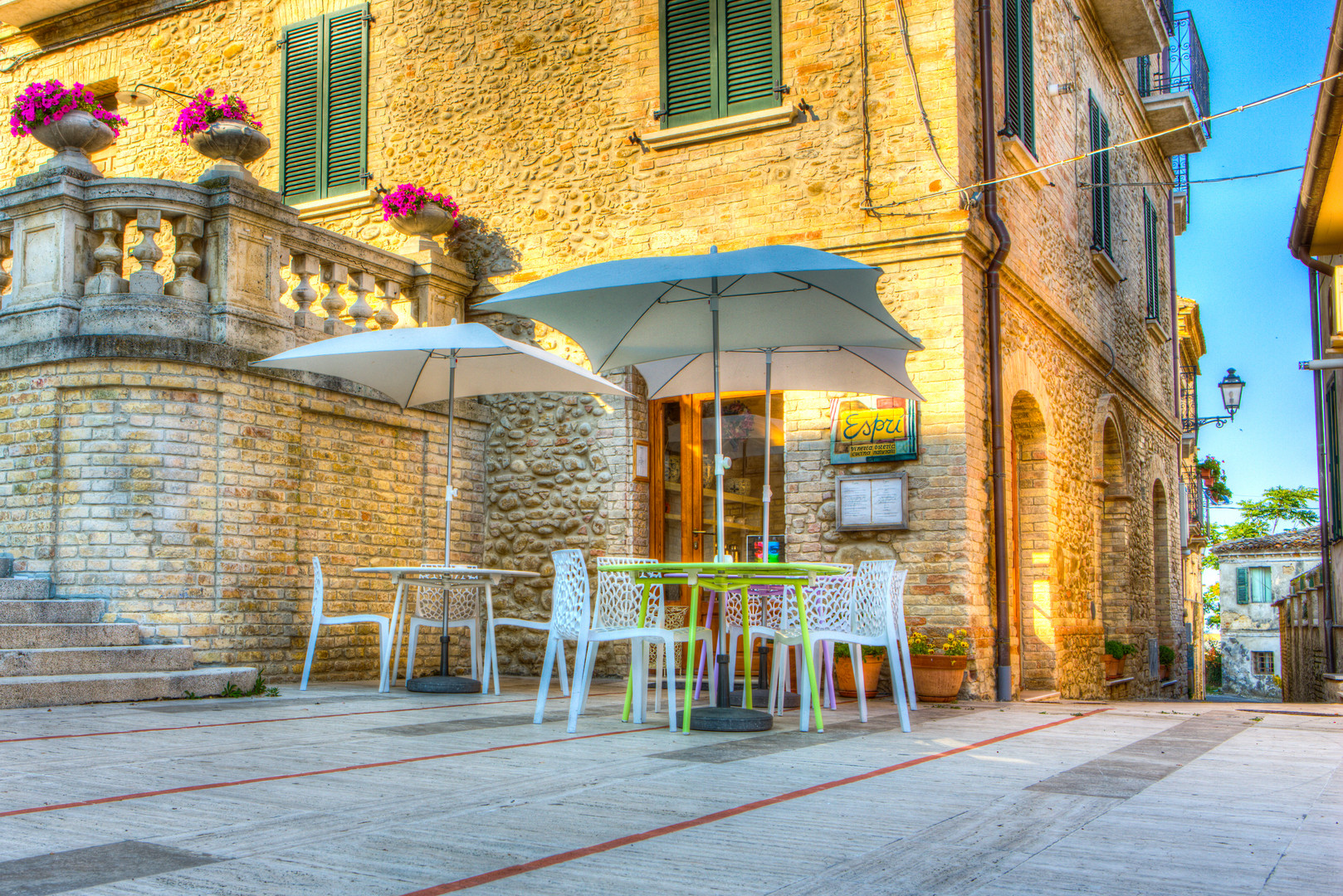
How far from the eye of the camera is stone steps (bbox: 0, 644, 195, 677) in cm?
630

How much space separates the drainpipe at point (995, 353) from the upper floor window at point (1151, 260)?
727cm

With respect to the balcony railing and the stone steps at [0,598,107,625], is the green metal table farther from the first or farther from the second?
the balcony railing

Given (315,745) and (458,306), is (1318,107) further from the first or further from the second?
(315,745)

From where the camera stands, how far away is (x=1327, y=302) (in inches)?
457

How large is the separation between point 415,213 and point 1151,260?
1044 cm

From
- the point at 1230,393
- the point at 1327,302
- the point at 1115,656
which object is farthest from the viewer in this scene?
the point at 1230,393

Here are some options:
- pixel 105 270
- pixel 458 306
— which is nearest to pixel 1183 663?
pixel 458 306

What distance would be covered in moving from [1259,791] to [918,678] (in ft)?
12.8

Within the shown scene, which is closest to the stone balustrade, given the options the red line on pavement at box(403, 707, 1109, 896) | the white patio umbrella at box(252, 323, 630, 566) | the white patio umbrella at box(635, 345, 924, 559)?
the white patio umbrella at box(252, 323, 630, 566)

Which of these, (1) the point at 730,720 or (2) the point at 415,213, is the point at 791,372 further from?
(2) the point at 415,213

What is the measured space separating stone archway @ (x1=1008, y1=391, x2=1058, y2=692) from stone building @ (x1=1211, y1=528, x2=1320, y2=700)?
34.3 meters

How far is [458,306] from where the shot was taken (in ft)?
32.7

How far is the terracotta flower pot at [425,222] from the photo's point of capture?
32.1 feet

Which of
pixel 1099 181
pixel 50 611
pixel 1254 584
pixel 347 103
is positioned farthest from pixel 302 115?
pixel 1254 584
